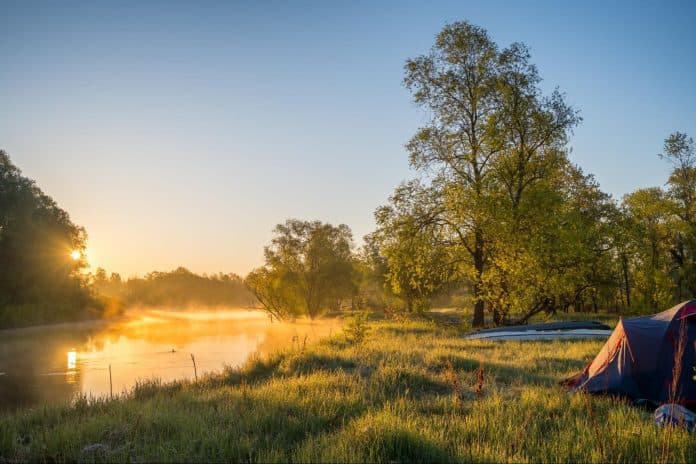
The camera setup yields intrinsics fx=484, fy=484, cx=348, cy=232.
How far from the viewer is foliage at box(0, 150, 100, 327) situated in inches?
1737

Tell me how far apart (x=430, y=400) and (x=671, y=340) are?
5020 millimetres

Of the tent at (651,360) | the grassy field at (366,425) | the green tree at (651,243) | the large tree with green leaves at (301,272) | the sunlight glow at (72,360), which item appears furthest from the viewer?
the large tree with green leaves at (301,272)

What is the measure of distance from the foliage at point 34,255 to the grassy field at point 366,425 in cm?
4066

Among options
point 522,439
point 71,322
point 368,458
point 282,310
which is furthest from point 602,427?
point 71,322

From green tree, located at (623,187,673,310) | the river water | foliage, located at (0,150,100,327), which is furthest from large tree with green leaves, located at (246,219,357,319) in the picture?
green tree, located at (623,187,673,310)

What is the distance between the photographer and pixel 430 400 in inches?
375

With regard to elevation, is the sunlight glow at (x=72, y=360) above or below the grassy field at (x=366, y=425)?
below

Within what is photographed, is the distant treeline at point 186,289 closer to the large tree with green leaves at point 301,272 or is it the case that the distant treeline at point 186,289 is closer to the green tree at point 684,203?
the large tree with green leaves at point 301,272

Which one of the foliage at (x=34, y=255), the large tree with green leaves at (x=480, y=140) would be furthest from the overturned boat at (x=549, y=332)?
the foliage at (x=34, y=255)

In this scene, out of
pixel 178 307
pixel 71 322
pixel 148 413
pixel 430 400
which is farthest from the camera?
pixel 178 307

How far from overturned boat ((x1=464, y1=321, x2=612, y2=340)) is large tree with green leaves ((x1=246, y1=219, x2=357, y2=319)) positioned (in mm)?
30474

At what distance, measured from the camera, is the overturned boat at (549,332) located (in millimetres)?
20984

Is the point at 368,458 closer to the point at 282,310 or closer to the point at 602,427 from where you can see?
the point at 602,427

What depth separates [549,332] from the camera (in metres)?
21.6
